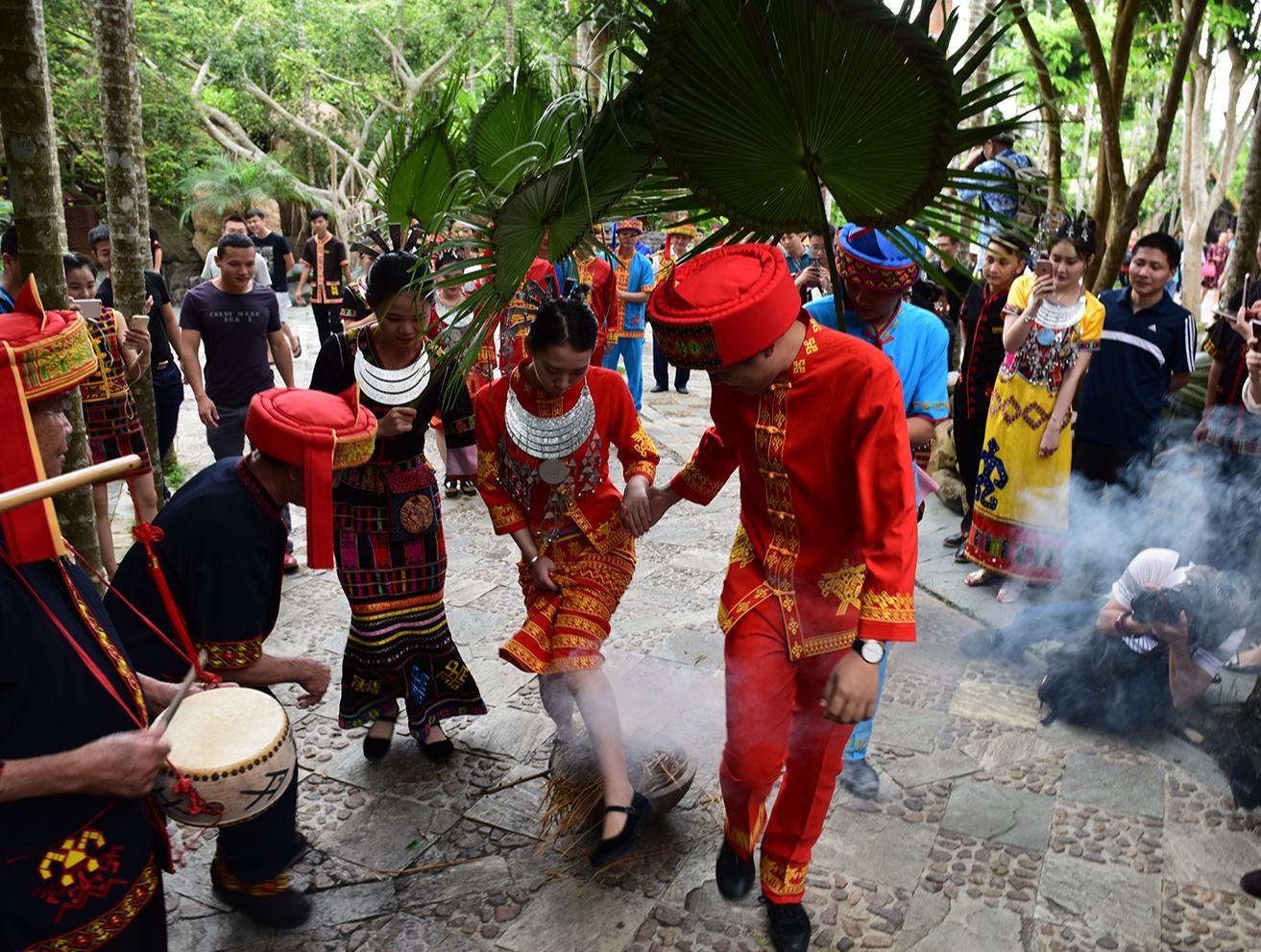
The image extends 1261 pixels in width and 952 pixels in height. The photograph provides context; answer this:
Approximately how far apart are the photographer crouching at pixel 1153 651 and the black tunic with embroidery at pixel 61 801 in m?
3.45

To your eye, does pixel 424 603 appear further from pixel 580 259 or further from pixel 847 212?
pixel 847 212

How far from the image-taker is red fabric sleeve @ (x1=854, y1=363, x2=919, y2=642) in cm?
237

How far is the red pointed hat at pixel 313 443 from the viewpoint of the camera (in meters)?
2.49

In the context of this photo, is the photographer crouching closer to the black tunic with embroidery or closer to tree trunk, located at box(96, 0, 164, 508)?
the black tunic with embroidery

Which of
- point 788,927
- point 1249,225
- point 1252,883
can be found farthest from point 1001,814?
point 1249,225

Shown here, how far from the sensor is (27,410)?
1.77 m

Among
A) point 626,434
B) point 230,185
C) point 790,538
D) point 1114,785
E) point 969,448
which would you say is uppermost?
point 230,185

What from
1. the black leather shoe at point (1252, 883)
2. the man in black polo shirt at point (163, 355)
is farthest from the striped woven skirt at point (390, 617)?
the man in black polo shirt at point (163, 355)

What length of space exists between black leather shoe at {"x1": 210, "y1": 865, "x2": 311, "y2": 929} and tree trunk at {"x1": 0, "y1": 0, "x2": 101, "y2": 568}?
57.0 inches

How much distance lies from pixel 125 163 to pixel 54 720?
13.7 ft

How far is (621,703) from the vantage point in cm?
404

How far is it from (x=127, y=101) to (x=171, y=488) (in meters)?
3.21

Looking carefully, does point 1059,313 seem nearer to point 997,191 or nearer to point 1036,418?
point 1036,418

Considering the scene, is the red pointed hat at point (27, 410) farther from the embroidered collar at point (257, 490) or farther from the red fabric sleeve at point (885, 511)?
the red fabric sleeve at point (885, 511)
